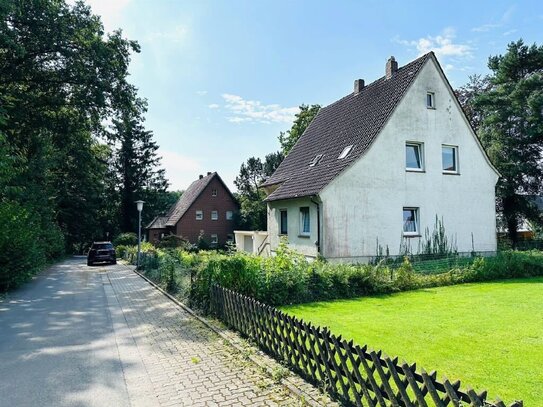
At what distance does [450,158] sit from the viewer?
2002cm

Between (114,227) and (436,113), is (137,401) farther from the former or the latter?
(114,227)

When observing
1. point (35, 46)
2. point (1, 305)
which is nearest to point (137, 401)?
point (1, 305)

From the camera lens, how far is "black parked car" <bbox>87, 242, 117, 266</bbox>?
1181 inches

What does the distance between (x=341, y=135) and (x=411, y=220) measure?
5.91 m

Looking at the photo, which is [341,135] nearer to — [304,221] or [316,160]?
[316,160]

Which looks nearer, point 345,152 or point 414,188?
point 414,188

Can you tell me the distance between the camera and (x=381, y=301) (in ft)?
38.3

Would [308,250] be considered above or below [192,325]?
above

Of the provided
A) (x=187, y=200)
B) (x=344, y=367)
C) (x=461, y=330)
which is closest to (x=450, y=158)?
(x=461, y=330)

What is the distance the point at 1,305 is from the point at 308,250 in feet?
39.4

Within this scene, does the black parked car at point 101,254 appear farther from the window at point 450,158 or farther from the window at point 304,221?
the window at point 450,158

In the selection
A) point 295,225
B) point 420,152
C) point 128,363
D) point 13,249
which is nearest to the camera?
point 128,363

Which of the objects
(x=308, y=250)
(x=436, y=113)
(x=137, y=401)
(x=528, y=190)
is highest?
(x=436, y=113)

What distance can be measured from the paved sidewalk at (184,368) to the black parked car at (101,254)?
2146 cm
